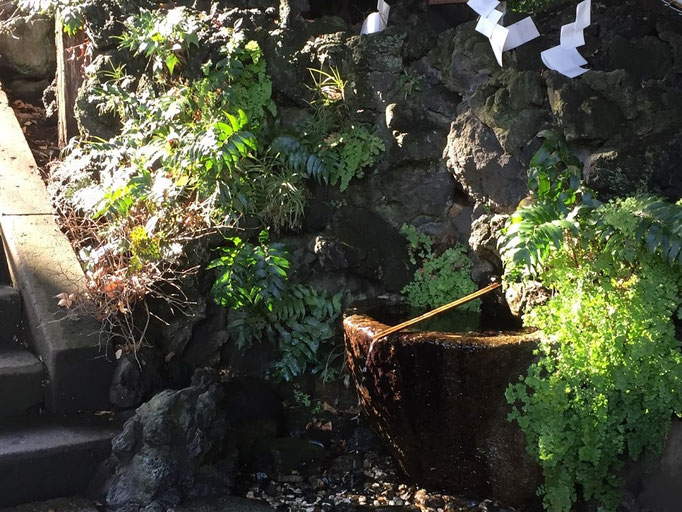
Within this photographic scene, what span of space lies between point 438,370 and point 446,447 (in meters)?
0.52

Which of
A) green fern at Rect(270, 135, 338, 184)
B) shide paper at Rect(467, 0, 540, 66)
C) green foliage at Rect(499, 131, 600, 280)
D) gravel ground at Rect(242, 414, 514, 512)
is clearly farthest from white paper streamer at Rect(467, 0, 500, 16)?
gravel ground at Rect(242, 414, 514, 512)

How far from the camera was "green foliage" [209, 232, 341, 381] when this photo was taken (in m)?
5.49

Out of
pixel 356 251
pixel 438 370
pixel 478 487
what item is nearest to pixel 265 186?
pixel 356 251

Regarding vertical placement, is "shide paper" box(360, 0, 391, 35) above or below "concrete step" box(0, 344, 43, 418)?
above

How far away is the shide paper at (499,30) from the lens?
202 inches

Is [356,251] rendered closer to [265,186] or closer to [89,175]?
[265,186]

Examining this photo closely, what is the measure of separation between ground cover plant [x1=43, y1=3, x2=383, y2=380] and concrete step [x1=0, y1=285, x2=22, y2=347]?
0.50m

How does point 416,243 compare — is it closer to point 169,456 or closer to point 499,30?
point 499,30

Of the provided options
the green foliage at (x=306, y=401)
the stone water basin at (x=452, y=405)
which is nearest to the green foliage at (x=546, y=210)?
the stone water basin at (x=452, y=405)

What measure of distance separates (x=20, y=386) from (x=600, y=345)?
3471 millimetres

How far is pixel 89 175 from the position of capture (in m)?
6.20

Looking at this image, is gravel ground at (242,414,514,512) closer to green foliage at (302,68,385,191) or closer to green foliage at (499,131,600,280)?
green foliage at (499,131,600,280)

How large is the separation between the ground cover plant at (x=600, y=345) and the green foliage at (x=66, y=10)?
4.28m

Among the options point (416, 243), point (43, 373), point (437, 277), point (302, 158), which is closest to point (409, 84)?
point (302, 158)
